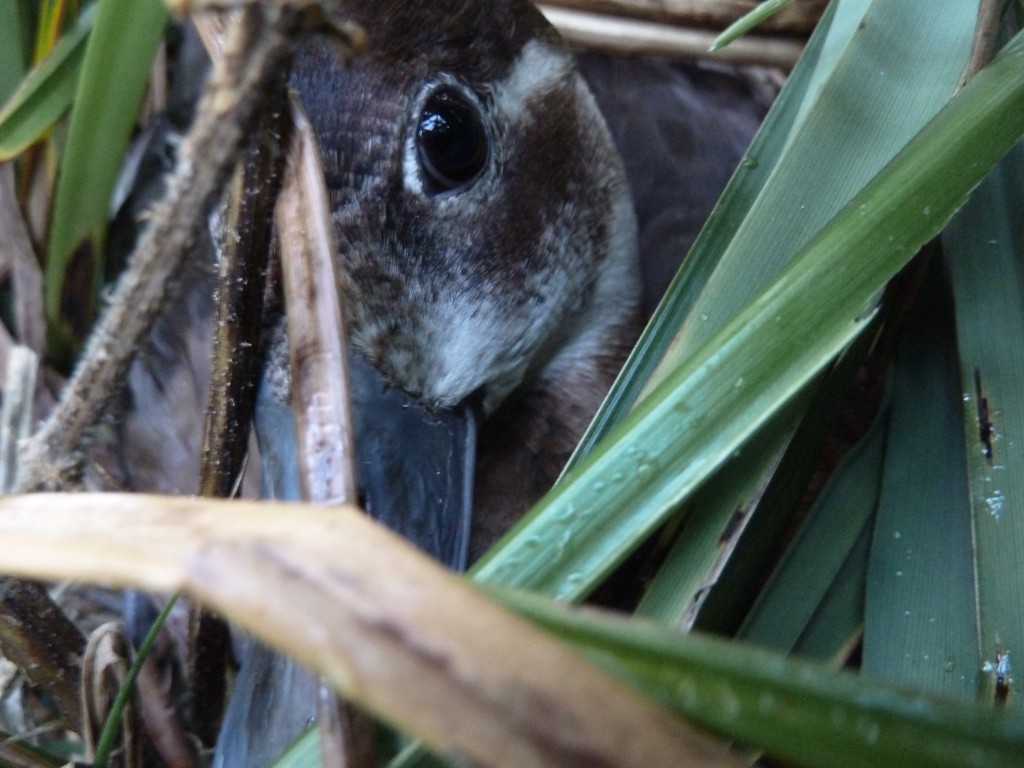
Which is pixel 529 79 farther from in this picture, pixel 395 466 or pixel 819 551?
pixel 819 551

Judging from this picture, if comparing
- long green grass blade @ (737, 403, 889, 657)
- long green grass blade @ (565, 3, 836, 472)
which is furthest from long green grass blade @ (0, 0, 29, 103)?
long green grass blade @ (737, 403, 889, 657)

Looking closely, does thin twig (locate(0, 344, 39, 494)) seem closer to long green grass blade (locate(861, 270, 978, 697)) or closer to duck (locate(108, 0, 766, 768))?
duck (locate(108, 0, 766, 768))

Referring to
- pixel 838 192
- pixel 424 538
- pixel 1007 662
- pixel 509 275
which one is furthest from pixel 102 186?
pixel 1007 662

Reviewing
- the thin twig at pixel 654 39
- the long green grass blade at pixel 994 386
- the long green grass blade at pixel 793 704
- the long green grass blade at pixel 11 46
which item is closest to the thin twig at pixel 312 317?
the long green grass blade at pixel 793 704

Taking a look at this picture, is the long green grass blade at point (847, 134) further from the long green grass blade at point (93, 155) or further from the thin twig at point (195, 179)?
the long green grass blade at point (93, 155)

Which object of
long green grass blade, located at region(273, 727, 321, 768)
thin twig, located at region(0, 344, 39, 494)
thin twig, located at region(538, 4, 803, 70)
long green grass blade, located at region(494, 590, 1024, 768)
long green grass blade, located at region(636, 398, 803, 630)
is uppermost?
thin twig, located at region(538, 4, 803, 70)
